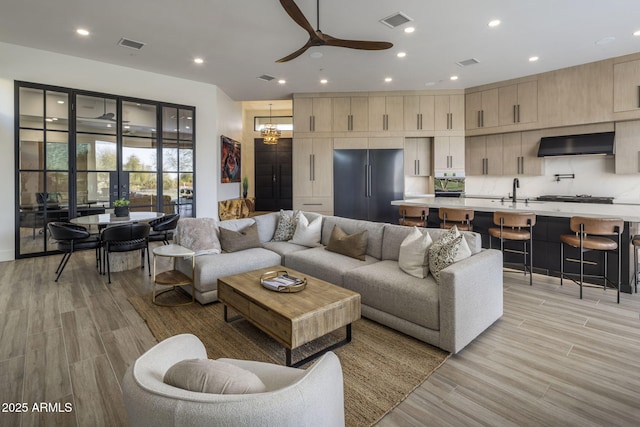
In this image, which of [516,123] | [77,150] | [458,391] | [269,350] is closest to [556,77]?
[516,123]

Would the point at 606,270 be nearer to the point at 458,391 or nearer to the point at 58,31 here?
the point at 458,391

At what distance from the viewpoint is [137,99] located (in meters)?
5.89

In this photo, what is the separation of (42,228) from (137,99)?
2.69 m

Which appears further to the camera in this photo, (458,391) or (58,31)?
(58,31)

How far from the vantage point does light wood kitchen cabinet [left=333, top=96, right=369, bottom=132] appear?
23.4 feet

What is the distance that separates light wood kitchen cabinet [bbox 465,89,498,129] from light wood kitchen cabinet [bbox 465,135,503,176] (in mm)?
376

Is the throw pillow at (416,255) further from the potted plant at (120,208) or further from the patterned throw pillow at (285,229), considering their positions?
the potted plant at (120,208)

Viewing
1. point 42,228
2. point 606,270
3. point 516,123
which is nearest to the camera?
point 606,270

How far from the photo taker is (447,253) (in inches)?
105

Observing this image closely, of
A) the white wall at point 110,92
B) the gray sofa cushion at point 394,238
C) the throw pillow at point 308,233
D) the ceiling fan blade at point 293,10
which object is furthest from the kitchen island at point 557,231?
the white wall at point 110,92

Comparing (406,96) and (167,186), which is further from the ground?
(406,96)

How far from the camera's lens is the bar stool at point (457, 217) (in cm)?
445

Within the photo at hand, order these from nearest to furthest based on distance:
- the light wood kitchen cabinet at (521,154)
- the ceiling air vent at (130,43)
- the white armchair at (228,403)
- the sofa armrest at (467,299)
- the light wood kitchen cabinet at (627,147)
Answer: the white armchair at (228,403), the sofa armrest at (467,299), the ceiling air vent at (130,43), the light wood kitchen cabinet at (627,147), the light wood kitchen cabinet at (521,154)

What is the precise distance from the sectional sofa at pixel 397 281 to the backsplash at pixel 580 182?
4746mm
